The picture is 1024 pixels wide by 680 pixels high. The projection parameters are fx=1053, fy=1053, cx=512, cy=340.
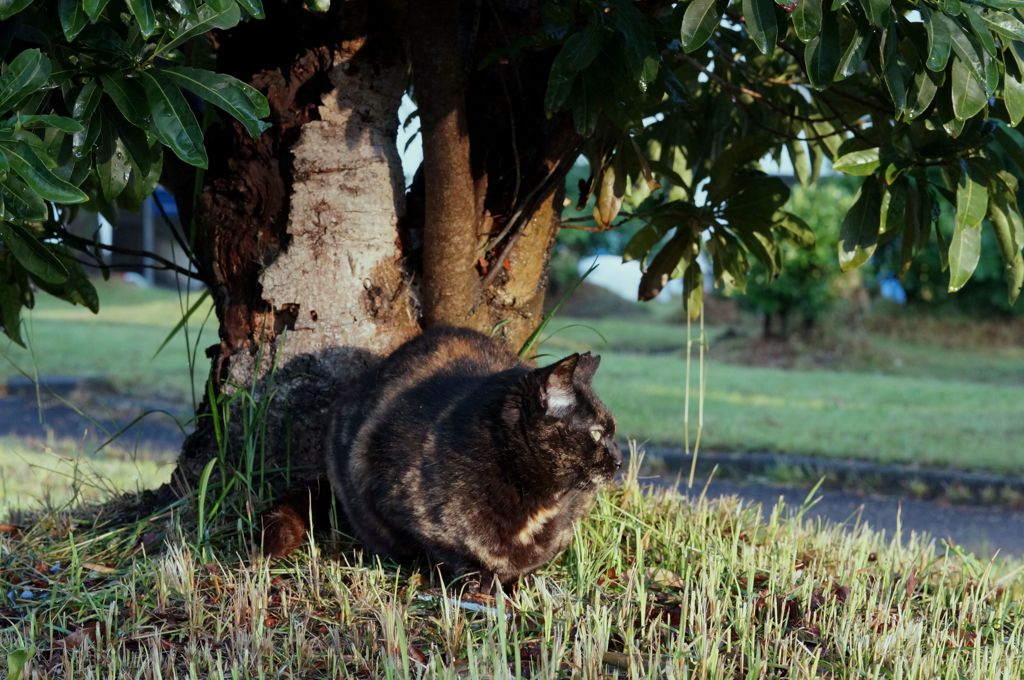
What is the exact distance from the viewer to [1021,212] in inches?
122

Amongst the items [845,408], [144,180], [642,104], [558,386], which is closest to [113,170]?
[144,180]

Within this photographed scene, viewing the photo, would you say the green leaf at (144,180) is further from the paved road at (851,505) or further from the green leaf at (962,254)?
the green leaf at (962,254)

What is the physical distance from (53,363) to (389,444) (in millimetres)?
9902

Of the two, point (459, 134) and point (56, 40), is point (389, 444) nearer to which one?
point (459, 134)

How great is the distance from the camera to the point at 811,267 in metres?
13.0

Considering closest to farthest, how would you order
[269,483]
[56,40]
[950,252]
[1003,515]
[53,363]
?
[56,40] → [950,252] → [269,483] → [1003,515] → [53,363]

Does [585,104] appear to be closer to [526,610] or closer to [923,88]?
[923,88]

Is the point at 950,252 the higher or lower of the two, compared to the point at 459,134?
lower

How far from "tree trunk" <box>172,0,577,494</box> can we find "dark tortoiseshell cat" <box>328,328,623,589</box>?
0.54m

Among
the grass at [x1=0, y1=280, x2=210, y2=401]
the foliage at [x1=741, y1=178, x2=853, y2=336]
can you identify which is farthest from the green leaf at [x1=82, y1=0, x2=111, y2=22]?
the foliage at [x1=741, y1=178, x2=853, y2=336]

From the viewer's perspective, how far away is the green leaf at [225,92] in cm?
261

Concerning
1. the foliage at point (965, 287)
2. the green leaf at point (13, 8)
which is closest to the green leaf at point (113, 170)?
the green leaf at point (13, 8)

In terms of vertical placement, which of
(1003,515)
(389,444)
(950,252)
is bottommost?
(1003,515)

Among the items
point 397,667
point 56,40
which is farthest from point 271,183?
point 397,667
